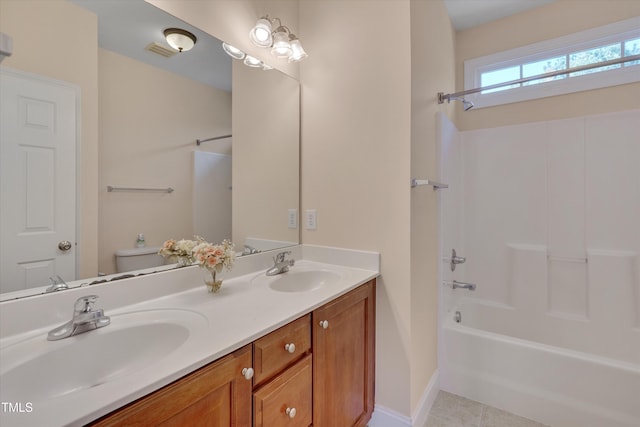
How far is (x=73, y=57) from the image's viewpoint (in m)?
0.97

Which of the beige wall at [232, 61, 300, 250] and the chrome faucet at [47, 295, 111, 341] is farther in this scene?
the beige wall at [232, 61, 300, 250]

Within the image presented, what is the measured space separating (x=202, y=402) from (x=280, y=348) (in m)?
0.30

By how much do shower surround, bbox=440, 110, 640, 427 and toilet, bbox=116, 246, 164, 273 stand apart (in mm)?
1776

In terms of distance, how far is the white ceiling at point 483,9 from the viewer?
221 centimetres

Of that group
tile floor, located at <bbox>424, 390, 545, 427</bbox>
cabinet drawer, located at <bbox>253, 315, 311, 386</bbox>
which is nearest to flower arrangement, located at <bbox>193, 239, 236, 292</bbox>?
cabinet drawer, located at <bbox>253, 315, 311, 386</bbox>

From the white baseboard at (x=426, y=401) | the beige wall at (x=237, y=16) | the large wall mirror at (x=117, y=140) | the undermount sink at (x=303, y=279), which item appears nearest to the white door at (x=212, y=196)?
the large wall mirror at (x=117, y=140)

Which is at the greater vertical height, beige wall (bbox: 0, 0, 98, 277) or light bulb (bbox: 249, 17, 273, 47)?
light bulb (bbox: 249, 17, 273, 47)

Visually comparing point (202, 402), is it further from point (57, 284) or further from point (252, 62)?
point (252, 62)

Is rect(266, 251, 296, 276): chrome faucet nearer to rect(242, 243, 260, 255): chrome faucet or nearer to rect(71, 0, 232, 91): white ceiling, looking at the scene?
rect(242, 243, 260, 255): chrome faucet

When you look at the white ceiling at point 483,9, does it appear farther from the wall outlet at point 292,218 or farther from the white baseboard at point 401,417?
the white baseboard at point 401,417

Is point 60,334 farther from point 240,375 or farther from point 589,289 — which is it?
point 589,289

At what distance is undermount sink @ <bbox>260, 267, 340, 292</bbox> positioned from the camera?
60.1 inches

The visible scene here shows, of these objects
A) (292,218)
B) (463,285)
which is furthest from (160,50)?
(463,285)

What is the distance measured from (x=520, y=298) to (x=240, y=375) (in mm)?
2450
